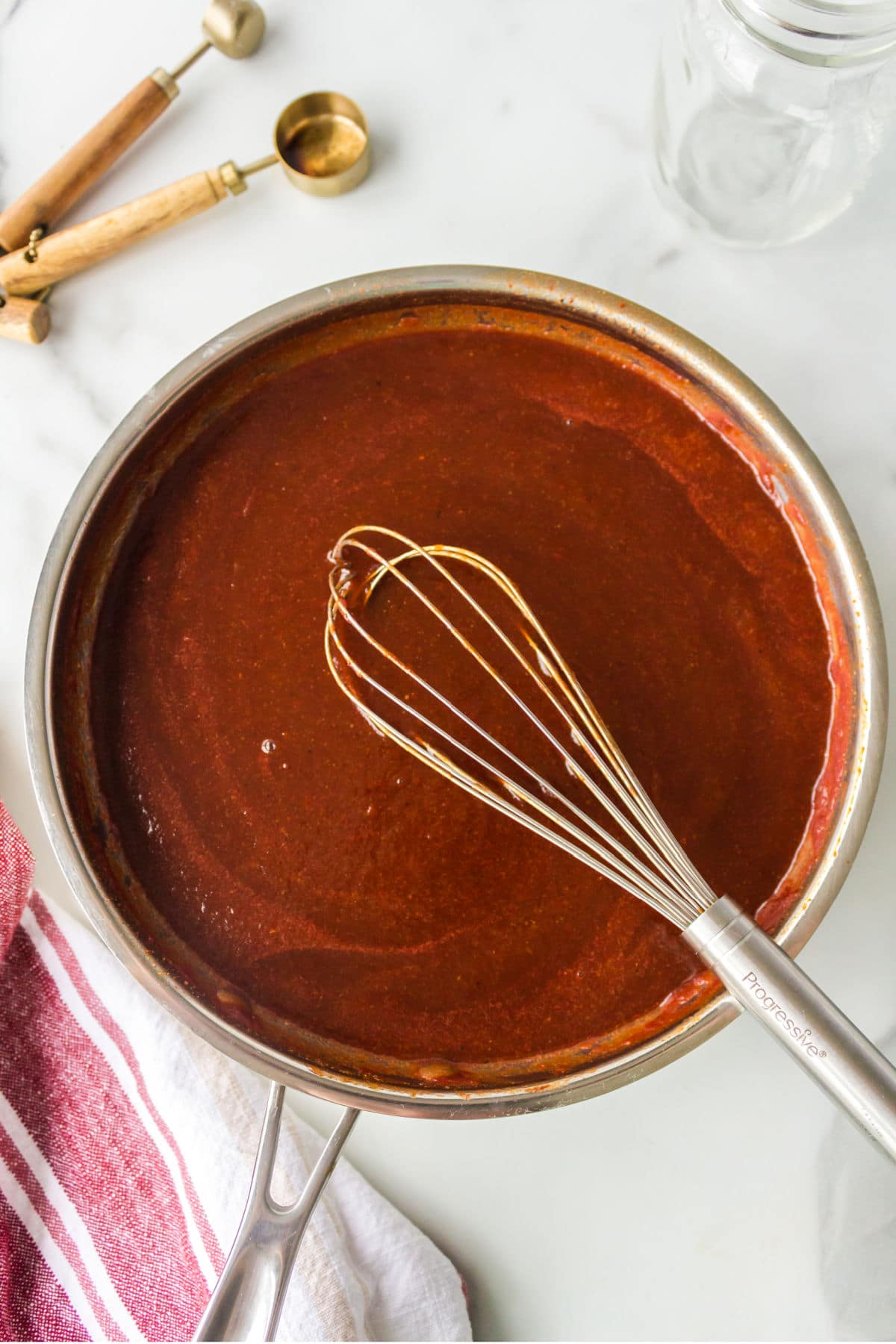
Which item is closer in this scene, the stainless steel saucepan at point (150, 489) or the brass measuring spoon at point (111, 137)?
the stainless steel saucepan at point (150, 489)

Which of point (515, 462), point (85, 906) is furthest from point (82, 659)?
point (515, 462)

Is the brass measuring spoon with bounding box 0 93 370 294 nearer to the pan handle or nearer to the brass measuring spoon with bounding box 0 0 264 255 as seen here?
the brass measuring spoon with bounding box 0 0 264 255

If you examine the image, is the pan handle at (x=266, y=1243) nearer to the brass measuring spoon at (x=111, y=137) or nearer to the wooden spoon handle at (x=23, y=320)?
the wooden spoon handle at (x=23, y=320)

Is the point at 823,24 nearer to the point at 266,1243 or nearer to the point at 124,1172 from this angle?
the point at 266,1243

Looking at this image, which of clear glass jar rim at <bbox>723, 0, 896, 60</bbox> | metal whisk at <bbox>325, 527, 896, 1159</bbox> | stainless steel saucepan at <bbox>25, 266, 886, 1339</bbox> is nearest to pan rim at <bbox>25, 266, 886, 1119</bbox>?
stainless steel saucepan at <bbox>25, 266, 886, 1339</bbox>

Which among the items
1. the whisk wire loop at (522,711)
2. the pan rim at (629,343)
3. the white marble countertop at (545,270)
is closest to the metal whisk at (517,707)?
the whisk wire loop at (522,711)

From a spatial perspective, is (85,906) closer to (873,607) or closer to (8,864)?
(8,864)

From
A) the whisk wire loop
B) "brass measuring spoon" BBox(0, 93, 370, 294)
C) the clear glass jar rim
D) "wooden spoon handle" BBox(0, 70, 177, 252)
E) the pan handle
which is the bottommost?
the pan handle
